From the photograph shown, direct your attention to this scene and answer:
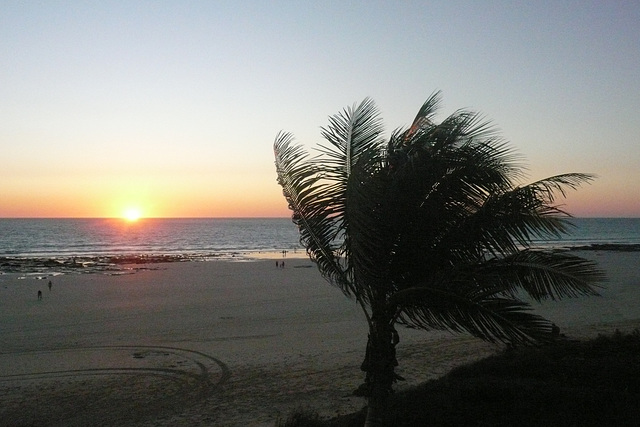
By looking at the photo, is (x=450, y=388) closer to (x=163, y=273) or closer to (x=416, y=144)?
(x=416, y=144)

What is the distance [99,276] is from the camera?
131 ft

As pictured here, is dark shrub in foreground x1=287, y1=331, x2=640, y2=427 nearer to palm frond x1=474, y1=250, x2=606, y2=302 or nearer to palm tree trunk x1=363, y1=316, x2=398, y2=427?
palm frond x1=474, y1=250, x2=606, y2=302

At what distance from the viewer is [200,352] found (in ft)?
52.7

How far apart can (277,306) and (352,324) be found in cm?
607

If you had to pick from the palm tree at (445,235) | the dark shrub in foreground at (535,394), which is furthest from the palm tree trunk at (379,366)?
the dark shrub in foreground at (535,394)

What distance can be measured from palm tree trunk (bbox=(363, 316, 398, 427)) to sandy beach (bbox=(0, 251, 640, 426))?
4.78 meters

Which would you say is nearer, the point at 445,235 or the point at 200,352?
the point at 445,235

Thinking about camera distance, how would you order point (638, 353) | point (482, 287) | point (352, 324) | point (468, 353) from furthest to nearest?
point (352, 324) → point (468, 353) → point (638, 353) → point (482, 287)

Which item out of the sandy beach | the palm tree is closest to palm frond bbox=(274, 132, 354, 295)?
the palm tree

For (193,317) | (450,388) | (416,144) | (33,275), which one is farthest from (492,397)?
(33,275)

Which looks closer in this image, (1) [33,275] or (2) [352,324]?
(2) [352,324]

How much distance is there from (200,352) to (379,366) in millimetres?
11176

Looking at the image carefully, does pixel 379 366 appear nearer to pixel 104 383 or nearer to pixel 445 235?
pixel 445 235

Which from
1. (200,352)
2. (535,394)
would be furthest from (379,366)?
(200,352)
